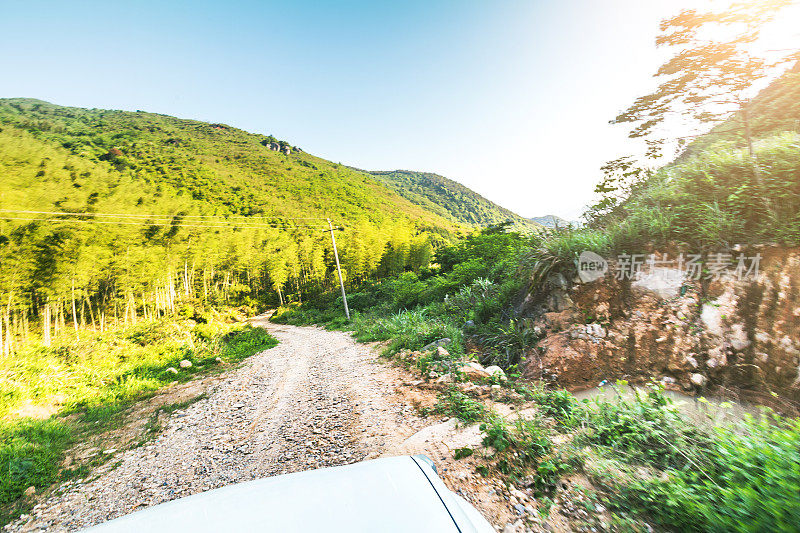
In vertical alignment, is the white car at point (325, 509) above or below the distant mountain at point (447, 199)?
below

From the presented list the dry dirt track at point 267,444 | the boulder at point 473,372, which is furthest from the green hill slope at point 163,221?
the boulder at point 473,372

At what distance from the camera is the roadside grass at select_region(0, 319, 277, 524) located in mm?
3104

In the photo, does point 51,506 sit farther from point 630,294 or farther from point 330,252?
point 330,252

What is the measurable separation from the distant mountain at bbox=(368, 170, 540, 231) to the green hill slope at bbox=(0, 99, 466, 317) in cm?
2488

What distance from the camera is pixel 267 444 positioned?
3178mm

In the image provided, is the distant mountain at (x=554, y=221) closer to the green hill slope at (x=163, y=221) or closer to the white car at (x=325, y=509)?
the white car at (x=325, y=509)

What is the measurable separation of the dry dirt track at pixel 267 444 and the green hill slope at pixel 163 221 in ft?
27.5

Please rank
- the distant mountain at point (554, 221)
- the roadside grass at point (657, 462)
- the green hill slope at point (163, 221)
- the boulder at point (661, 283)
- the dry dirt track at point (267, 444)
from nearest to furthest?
1. the roadside grass at point (657, 462)
2. the dry dirt track at point (267, 444)
3. the boulder at point (661, 283)
4. the distant mountain at point (554, 221)
5. the green hill slope at point (163, 221)

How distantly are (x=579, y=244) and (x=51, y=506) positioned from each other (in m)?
6.92

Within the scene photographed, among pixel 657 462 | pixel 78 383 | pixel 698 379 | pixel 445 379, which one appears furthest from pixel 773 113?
pixel 78 383

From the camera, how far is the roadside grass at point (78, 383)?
10.2 ft

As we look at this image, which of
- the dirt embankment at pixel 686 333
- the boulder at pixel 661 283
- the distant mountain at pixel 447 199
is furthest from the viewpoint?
the distant mountain at pixel 447 199

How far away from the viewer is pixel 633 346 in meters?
3.48
